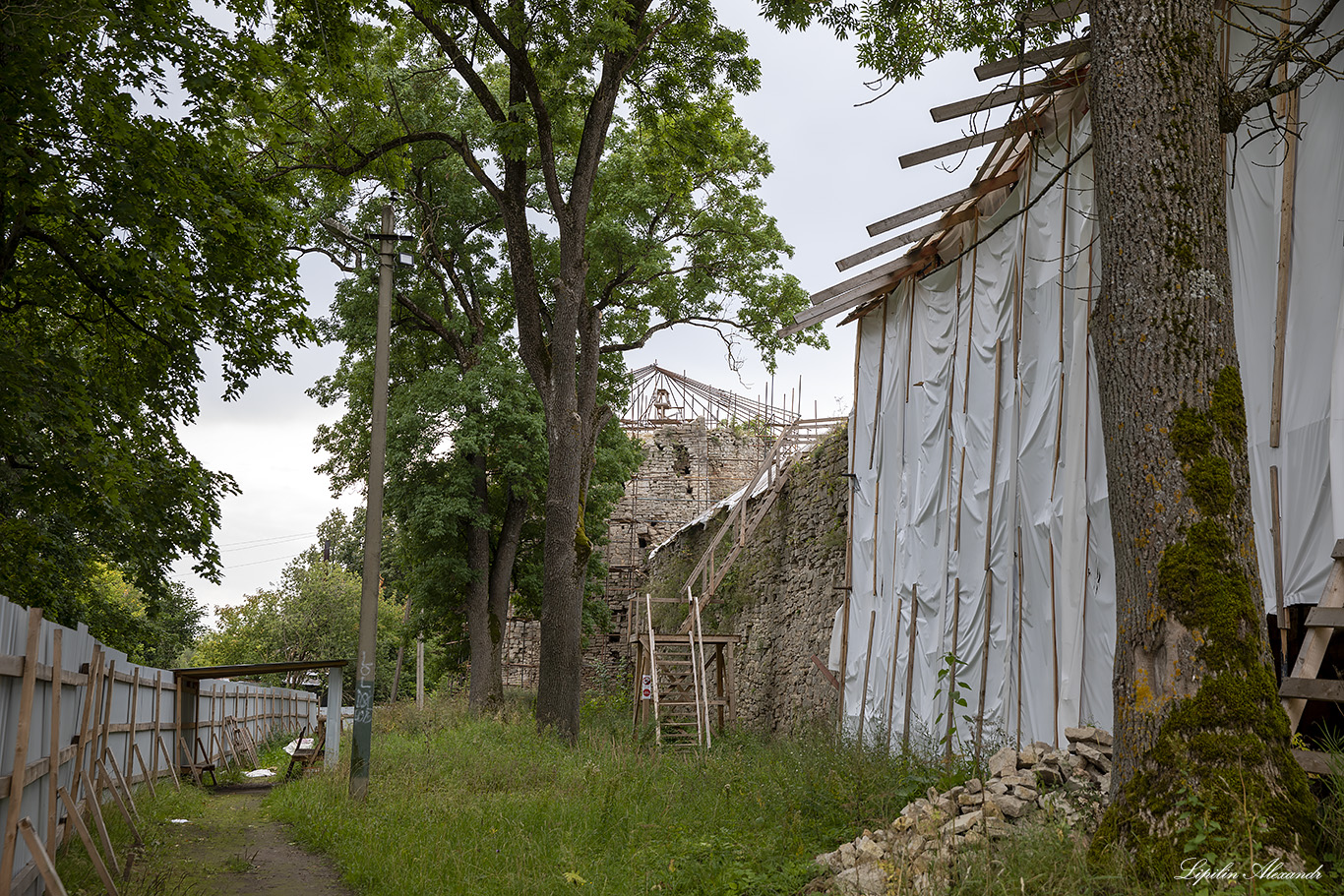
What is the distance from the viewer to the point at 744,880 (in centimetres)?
568

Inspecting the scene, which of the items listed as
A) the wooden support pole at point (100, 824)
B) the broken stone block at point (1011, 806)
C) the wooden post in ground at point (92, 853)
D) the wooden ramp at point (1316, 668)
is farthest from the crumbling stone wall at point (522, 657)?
the wooden ramp at point (1316, 668)

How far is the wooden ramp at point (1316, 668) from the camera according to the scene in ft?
14.7

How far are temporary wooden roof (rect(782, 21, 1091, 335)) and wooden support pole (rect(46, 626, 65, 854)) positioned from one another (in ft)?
24.2

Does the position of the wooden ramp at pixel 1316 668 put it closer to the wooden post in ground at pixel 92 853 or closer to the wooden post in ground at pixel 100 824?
the wooden post in ground at pixel 92 853

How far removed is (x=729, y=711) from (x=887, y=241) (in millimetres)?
10067

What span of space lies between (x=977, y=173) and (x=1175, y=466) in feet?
19.4

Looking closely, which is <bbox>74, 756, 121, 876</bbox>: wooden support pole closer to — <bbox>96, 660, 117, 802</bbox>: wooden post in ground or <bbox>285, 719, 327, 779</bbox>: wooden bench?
<bbox>96, 660, 117, 802</bbox>: wooden post in ground

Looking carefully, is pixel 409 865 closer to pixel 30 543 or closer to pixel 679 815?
pixel 679 815

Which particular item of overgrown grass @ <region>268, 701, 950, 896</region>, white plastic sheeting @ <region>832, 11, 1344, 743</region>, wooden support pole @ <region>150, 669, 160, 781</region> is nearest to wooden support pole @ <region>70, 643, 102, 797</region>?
overgrown grass @ <region>268, 701, 950, 896</region>

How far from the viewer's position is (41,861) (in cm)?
503

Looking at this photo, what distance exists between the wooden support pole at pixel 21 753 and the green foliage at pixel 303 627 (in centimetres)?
3007

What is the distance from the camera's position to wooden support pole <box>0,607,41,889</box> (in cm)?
491

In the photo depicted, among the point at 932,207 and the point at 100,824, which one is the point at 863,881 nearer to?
the point at 100,824

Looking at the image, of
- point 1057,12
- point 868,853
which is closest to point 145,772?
point 868,853
